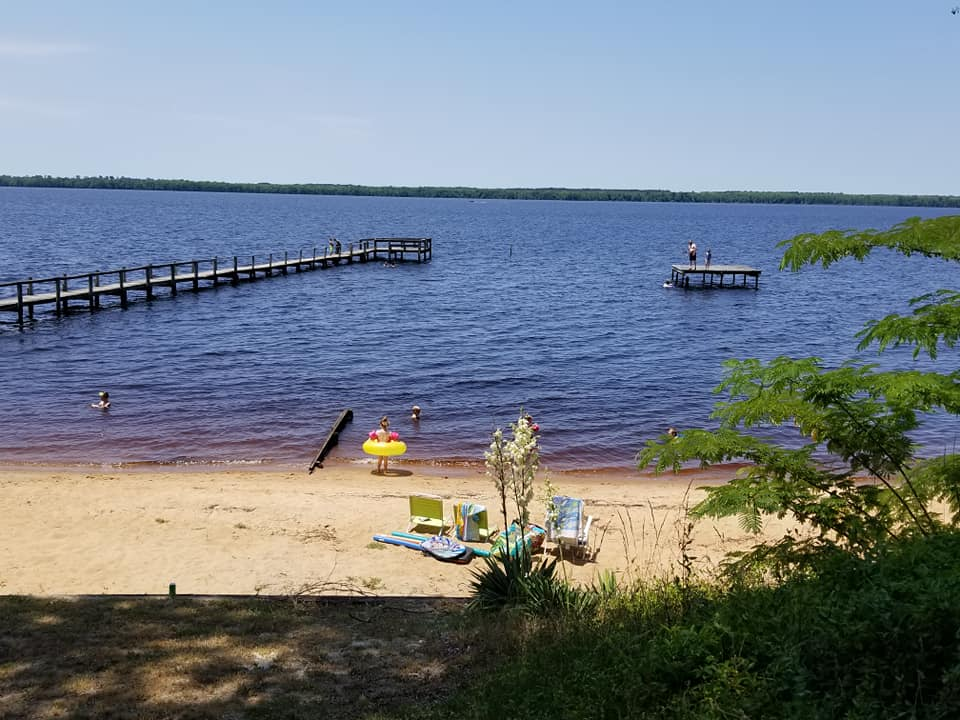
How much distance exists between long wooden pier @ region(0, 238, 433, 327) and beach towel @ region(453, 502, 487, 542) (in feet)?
101

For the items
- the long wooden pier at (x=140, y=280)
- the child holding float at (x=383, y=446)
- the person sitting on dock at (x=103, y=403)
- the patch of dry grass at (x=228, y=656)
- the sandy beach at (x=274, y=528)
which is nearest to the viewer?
the patch of dry grass at (x=228, y=656)

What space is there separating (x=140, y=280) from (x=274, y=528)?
51.1 m

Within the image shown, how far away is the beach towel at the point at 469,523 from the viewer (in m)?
14.5

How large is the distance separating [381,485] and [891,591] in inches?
586

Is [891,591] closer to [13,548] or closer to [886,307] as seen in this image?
[13,548]

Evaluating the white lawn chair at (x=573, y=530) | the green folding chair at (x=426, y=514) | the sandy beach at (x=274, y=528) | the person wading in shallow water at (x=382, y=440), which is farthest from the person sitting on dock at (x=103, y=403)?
the white lawn chair at (x=573, y=530)

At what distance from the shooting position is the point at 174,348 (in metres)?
35.3

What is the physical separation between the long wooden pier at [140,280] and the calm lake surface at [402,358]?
1.11 m

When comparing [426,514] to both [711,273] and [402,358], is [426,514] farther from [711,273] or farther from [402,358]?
[711,273]

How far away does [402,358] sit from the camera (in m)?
35.0

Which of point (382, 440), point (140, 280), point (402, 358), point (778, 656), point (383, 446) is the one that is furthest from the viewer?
point (140, 280)

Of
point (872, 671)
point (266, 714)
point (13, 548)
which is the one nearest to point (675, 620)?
point (872, 671)

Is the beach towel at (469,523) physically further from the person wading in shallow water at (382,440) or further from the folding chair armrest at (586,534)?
the person wading in shallow water at (382,440)

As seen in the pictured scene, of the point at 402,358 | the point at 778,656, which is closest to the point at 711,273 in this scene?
the point at 402,358
